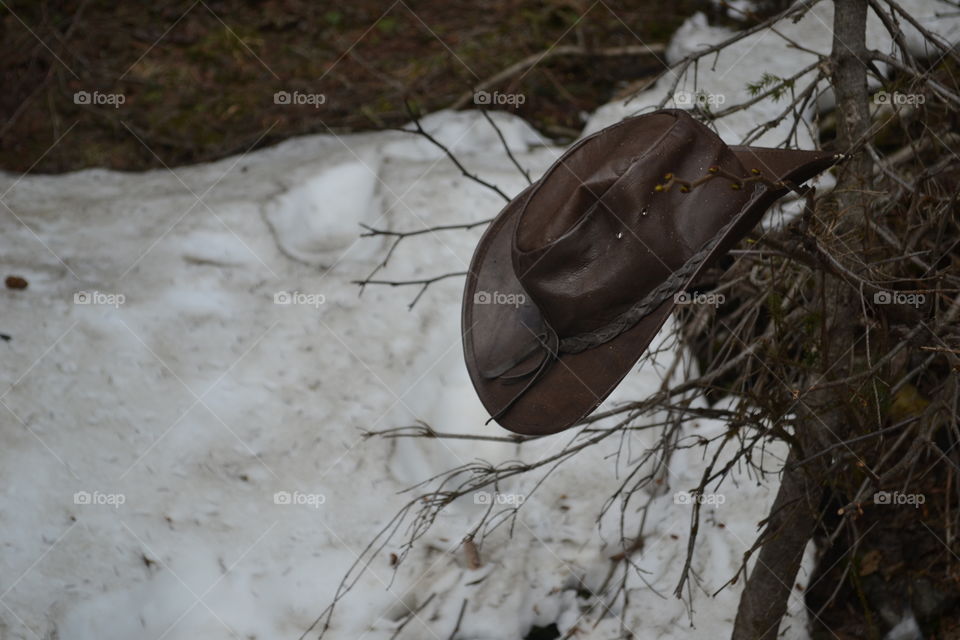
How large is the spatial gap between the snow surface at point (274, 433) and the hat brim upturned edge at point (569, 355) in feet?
1.74

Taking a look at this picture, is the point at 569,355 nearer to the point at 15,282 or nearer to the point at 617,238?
the point at 617,238

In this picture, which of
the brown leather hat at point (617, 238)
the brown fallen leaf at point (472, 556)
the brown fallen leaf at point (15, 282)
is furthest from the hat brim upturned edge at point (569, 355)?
the brown fallen leaf at point (15, 282)

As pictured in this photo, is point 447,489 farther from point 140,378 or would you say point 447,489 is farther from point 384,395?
point 140,378

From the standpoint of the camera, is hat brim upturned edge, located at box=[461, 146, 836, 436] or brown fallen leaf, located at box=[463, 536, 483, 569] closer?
hat brim upturned edge, located at box=[461, 146, 836, 436]

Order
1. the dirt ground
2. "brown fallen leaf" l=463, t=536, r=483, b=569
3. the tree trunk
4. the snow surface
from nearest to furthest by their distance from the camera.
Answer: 1. the tree trunk
2. the snow surface
3. "brown fallen leaf" l=463, t=536, r=483, b=569
4. the dirt ground

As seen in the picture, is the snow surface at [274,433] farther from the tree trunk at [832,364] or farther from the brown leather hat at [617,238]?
the brown leather hat at [617,238]

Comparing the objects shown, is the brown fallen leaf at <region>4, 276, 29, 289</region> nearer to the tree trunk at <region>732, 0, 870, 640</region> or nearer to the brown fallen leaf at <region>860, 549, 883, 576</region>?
the tree trunk at <region>732, 0, 870, 640</region>

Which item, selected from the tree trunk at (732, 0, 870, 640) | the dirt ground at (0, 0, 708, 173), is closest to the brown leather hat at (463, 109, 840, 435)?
the tree trunk at (732, 0, 870, 640)

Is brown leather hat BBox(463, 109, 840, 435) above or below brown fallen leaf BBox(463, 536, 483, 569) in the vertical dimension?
above

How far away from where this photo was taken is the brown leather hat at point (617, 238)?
6.91 ft

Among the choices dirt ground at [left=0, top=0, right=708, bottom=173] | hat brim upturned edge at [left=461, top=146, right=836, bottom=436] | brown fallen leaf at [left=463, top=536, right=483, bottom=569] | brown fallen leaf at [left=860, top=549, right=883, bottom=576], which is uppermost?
dirt ground at [left=0, top=0, right=708, bottom=173]

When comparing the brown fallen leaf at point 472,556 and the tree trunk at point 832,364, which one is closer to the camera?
the tree trunk at point 832,364

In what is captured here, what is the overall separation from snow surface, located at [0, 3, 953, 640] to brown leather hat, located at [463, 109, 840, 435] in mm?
545

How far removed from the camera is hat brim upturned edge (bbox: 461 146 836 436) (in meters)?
2.12
